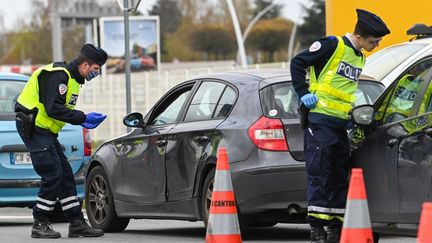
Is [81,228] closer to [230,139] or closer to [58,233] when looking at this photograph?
[58,233]

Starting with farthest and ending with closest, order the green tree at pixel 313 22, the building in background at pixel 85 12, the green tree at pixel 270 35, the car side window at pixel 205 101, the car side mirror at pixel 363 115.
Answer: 1. the green tree at pixel 270 35
2. the green tree at pixel 313 22
3. the building in background at pixel 85 12
4. the car side window at pixel 205 101
5. the car side mirror at pixel 363 115

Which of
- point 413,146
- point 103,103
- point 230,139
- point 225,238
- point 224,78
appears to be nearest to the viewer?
point 413,146

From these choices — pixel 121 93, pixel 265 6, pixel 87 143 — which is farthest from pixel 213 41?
pixel 87 143

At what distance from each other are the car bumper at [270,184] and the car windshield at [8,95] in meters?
3.98

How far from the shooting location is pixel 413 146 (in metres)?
7.30

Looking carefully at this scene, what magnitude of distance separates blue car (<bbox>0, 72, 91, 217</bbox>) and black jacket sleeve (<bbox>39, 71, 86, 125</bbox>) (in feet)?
6.32

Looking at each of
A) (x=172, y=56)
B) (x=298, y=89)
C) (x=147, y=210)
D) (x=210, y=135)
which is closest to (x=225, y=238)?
(x=298, y=89)

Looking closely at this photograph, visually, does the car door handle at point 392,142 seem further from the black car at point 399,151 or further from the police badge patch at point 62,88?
the police badge patch at point 62,88

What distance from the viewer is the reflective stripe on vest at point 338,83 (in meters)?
8.32

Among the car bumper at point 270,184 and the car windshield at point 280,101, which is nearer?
the car bumper at point 270,184

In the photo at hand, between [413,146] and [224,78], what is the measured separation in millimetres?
3316

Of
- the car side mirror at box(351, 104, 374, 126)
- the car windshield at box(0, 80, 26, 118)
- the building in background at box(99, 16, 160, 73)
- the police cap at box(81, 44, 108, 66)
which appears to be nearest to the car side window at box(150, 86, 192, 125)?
the police cap at box(81, 44, 108, 66)

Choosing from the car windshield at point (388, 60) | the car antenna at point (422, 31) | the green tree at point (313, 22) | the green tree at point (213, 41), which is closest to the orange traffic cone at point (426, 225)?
the car windshield at point (388, 60)

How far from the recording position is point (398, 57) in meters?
13.3
